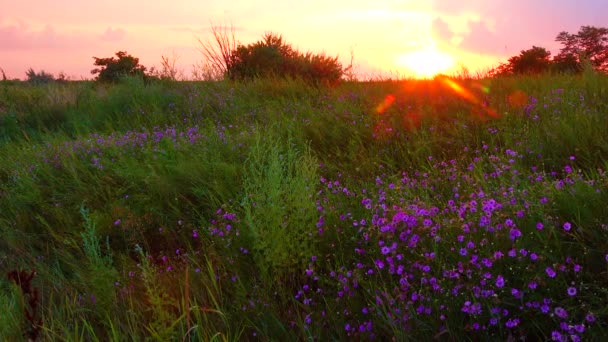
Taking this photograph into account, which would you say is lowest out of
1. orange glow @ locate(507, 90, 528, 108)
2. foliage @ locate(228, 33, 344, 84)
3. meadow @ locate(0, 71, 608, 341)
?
meadow @ locate(0, 71, 608, 341)

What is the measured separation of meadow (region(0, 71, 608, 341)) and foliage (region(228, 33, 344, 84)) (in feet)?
12.2

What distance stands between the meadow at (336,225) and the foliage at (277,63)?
3730mm

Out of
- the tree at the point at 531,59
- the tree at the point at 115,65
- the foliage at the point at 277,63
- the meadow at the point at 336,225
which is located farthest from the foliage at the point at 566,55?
the tree at the point at 115,65

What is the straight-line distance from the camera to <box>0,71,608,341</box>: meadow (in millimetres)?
2203

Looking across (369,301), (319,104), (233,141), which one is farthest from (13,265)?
(319,104)

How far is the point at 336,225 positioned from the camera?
3039mm

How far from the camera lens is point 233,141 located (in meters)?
5.57

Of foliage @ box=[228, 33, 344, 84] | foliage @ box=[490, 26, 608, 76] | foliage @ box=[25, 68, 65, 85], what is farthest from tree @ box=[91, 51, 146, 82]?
foliage @ box=[490, 26, 608, 76]

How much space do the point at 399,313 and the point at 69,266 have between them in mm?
2846

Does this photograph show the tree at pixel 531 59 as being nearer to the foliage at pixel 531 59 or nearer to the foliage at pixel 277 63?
the foliage at pixel 531 59

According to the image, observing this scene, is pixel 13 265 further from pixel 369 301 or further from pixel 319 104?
pixel 319 104

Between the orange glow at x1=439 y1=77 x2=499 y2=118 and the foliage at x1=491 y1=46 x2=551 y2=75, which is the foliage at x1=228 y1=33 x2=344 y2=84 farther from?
the foliage at x1=491 y1=46 x2=551 y2=75

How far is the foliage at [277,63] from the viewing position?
11.4 m

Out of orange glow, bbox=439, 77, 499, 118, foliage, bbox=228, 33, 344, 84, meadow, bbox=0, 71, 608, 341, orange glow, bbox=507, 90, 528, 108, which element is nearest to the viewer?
meadow, bbox=0, 71, 608, 341
